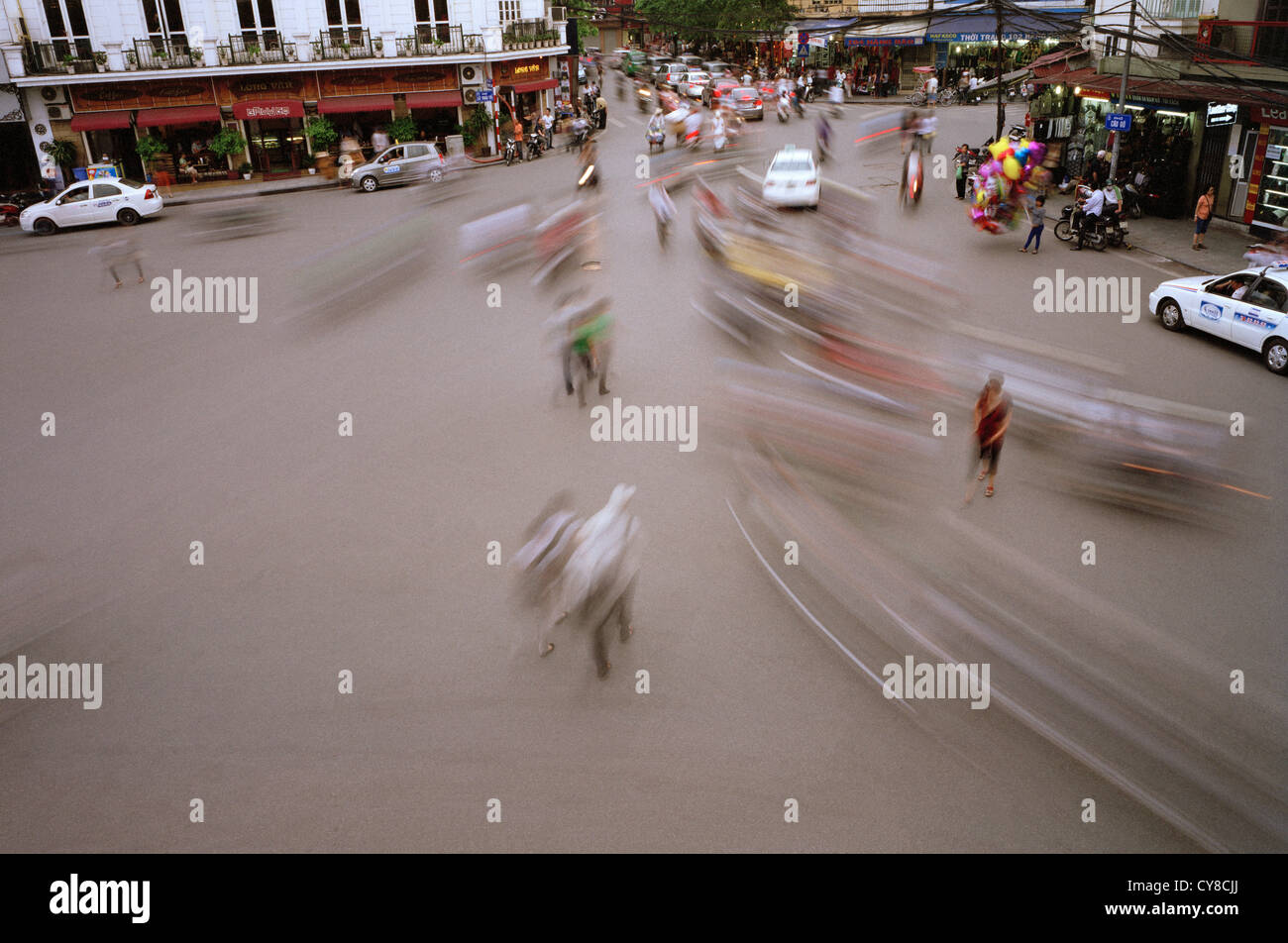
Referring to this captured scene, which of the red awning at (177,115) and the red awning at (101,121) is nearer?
the red awning at (101,121)

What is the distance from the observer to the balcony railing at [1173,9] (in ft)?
67.8

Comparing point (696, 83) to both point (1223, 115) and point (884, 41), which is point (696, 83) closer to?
point (884, 41)

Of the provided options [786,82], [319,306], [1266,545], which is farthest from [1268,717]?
[786,82]

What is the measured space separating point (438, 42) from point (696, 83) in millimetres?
18473

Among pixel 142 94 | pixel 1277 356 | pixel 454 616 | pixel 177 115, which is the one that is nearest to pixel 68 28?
pixel 142 94

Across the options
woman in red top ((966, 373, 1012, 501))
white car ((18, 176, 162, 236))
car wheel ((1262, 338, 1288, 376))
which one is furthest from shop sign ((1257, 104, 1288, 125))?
white car ((18, 176, 162, 236))

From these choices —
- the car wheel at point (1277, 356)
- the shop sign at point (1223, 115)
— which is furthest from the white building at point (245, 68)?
the car wheel at point (1277, 356)

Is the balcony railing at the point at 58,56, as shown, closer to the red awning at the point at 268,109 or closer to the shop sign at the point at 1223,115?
the red awning at the point at 268,109

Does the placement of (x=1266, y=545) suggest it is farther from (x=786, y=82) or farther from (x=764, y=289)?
(x=786, y=82)

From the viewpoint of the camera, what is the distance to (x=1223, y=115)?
18.1m

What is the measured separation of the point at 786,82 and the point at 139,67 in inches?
1204

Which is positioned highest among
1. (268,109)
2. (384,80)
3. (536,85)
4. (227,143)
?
(384,80)

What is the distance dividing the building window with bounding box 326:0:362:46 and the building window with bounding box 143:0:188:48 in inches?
202

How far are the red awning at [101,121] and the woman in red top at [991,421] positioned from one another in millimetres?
33431
